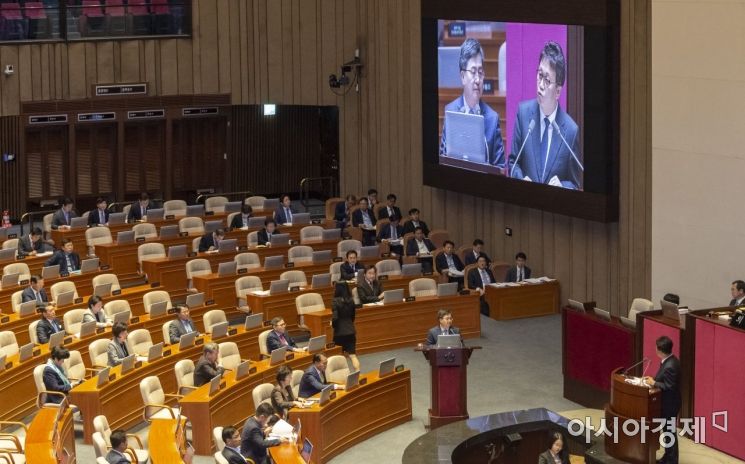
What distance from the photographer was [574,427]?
14.1 meters

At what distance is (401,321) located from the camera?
18.8 metres

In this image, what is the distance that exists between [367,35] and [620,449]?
1438 centimetres

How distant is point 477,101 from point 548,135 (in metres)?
2.21

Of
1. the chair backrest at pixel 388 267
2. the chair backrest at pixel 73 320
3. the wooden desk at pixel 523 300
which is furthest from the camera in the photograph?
the chair backrest at pixel 388 267

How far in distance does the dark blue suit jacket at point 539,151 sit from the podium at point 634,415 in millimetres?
6762

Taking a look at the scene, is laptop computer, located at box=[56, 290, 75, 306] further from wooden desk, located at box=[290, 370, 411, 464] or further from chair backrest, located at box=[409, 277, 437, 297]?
wooden desk, located at box=[290, 370, 411, 464]

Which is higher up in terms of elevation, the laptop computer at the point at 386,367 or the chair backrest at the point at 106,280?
the chair backrest at the point at 106,280

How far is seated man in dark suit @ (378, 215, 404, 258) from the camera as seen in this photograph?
22594mm

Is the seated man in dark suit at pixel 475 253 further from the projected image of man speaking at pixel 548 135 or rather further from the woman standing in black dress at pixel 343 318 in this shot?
the woman standing in black dress at pixel 343 318

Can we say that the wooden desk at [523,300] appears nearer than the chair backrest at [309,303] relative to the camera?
No

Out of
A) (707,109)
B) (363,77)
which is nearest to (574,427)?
(707,109)

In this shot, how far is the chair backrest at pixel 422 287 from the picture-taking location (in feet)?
63.5

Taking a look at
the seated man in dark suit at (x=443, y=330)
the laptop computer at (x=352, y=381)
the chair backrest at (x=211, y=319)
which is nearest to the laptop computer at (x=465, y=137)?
the chair backrest at (x=211, y=319)

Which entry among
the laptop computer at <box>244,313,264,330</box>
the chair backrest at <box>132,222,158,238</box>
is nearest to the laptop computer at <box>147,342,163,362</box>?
the laptop computer at <box>244,313,264,330</box>
